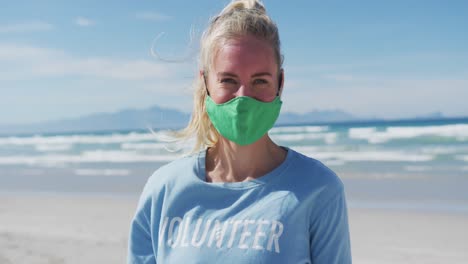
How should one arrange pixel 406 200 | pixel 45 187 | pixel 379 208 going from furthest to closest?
pixel 45 187 → pixel 406 200 → pixel 379 208

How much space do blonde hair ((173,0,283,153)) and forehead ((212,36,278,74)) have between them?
2cm

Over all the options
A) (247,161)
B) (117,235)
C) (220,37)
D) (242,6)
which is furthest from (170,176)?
(117,235)

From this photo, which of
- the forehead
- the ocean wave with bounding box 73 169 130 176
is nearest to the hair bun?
the forehead

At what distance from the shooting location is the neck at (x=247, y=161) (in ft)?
6.06

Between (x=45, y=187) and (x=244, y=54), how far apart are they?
1085 centimetres

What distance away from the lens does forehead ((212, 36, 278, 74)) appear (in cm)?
175

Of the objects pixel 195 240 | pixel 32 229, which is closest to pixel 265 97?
pixel 195 240

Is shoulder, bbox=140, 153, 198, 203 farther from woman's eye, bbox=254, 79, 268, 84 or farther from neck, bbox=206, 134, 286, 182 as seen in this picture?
woman's eye, bbox=254, 79, 268, 84

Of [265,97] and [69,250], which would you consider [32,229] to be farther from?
[265,97]

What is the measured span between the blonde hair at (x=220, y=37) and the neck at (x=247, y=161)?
0.56 ft

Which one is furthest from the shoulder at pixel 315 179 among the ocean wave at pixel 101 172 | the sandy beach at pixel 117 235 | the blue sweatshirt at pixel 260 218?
the ocean wave at pixel 101 172

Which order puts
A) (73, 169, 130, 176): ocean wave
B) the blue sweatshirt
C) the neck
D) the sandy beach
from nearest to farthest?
the blue sweatshirt → the neck → the sandy beach → (73, 169, 130, 176): ocean wave

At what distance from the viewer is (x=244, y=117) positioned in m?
1.76

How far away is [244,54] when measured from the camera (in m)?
1.75
